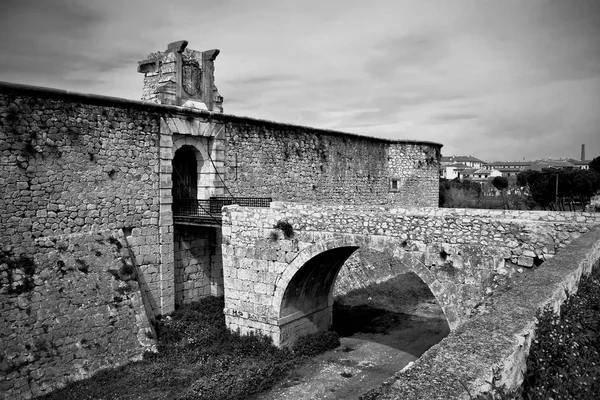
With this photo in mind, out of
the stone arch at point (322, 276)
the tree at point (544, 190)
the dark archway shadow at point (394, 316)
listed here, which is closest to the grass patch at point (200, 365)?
the stone arch at point (322, 276)

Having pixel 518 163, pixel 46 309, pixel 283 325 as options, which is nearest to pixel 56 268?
pixel 46 309

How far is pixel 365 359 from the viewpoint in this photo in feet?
41.3

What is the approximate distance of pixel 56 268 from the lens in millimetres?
10719

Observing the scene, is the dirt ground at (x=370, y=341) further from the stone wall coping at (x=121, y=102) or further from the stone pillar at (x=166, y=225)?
the stone wall coping at (x=121, y=102)

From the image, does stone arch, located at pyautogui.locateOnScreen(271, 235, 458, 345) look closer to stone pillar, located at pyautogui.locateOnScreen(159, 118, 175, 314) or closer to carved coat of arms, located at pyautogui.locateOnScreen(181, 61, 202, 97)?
stone pillar, located at pyautogui.locateOnScreen(159, 118, 175, 314)

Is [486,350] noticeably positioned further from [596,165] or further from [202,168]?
[596,165]

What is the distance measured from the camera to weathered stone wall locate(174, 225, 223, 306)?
1391cm

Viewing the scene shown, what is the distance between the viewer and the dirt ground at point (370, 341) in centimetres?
1090

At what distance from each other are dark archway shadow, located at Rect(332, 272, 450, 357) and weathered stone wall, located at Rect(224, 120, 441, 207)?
4.18 m

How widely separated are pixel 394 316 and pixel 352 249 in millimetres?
5676

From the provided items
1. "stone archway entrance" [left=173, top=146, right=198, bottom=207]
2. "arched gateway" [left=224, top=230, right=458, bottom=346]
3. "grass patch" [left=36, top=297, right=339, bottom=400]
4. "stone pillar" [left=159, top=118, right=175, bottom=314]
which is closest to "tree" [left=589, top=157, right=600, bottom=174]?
"arched gateway" [left=224, top=230, right=458, bottom=346]

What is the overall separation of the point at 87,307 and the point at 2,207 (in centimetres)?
285

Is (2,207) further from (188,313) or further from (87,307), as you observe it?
(188,313)

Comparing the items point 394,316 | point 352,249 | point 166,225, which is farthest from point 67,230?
point 394,316
